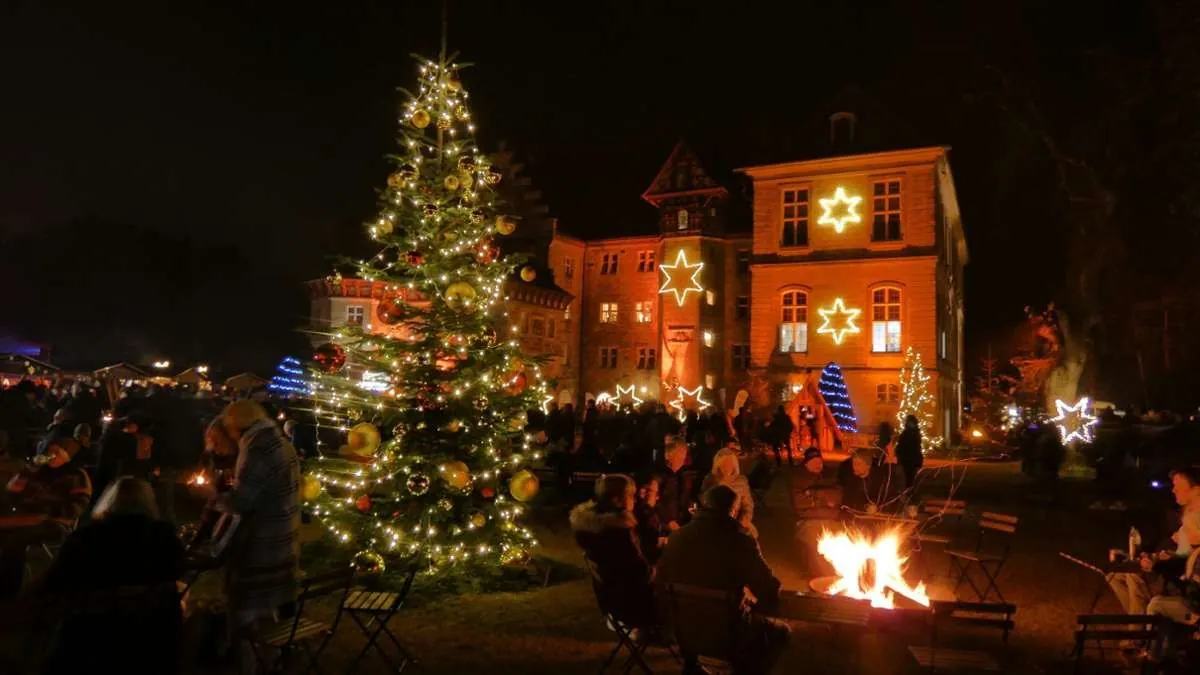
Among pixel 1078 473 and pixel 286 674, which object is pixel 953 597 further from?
pixel 1078 473

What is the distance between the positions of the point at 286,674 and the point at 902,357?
82.3 ft

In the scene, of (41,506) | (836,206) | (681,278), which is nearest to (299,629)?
(41,506)

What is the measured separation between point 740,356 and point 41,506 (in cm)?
3179

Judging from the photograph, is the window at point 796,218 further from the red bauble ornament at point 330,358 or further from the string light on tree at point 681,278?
the red bauble ornament at point 330,358

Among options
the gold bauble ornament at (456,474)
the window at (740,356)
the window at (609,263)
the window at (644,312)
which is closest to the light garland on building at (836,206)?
the window at (740,356)

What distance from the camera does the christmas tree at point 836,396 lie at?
2595cm

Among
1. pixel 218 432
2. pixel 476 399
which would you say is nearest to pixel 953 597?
pixel 476 399

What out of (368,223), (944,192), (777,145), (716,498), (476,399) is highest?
(777,145)

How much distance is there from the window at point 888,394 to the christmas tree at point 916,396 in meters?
0.23

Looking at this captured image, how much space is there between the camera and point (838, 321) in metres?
28.6

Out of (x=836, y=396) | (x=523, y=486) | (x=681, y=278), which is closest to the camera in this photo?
(x=523, y=486)

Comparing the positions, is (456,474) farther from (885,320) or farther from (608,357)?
(608,357)

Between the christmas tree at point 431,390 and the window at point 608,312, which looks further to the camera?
the window at point 608,312

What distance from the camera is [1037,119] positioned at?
25.2m
